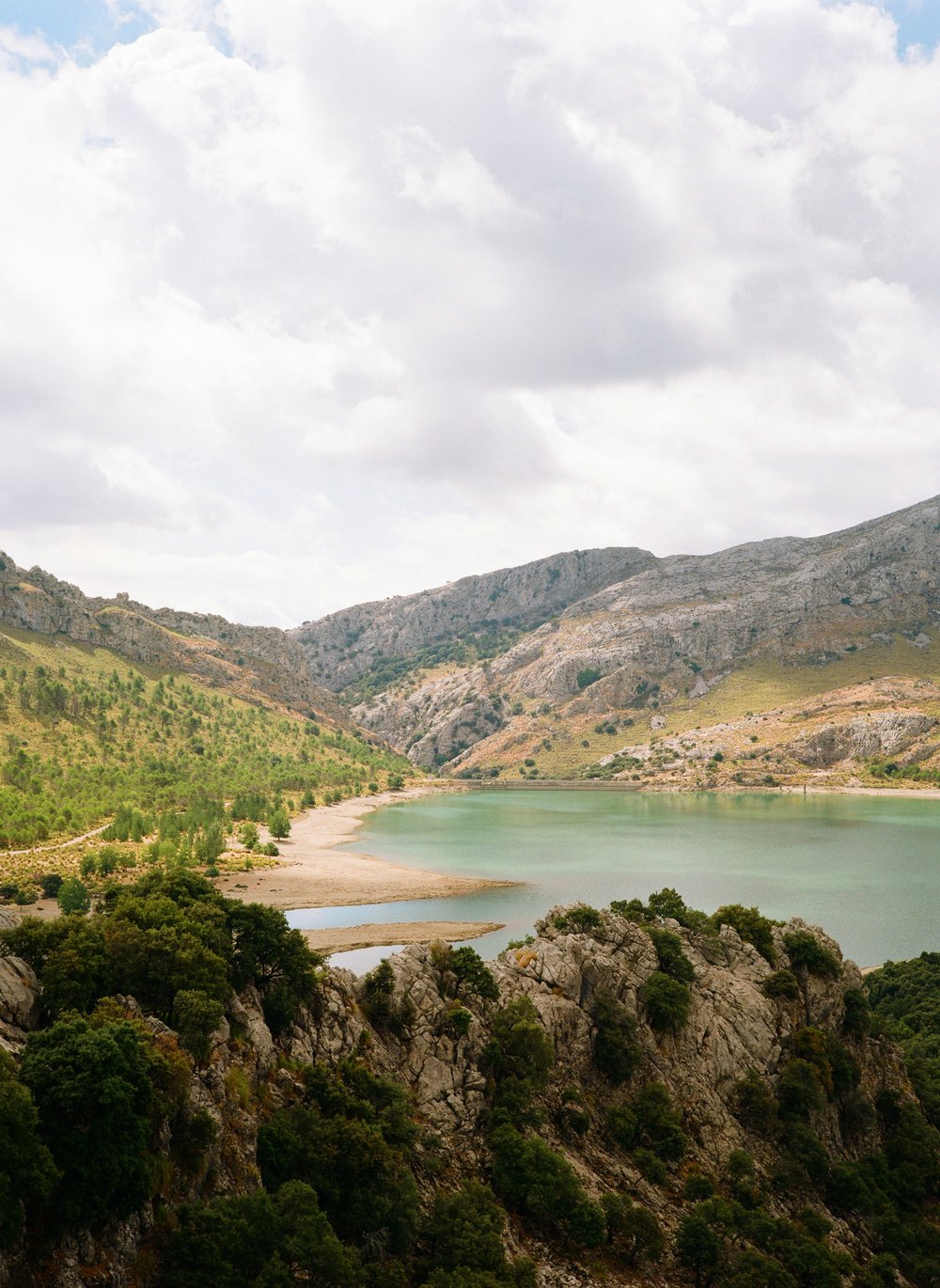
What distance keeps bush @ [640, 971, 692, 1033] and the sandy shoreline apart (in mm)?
52894

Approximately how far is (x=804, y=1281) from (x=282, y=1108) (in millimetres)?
24286

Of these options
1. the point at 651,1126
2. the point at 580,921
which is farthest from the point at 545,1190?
the point at 580,921

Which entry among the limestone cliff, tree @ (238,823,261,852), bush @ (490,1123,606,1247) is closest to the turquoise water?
tree @ (238,823,261,852)

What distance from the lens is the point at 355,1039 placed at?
36.9 m

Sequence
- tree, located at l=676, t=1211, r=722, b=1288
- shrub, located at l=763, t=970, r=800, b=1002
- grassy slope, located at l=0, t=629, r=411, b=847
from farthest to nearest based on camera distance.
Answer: grassy slope, located at l=0, t=629, r=411, b=847
shrub, located at l=763, t=970, r=800, b=1002
tree, located at l=676, t=1211, r=722, b=1288

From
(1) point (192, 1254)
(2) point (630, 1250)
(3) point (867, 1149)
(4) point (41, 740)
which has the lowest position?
(3) point (867, 1149)

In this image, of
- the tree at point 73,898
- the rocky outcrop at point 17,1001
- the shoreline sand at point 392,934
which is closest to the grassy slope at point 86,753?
the tree at point 73,898

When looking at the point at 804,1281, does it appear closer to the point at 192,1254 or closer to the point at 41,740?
the point at 192,1254

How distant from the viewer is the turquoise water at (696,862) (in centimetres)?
9038

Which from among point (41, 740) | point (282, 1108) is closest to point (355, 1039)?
point (282, 1108)

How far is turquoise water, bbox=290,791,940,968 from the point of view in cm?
9038

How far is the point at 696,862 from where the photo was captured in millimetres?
123875

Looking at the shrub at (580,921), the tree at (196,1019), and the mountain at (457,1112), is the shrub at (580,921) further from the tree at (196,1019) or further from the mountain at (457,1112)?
the tree at (196,1019)

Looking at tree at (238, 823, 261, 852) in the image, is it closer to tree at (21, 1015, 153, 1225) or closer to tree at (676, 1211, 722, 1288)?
tree at (676, 1211, 722, 1288)
